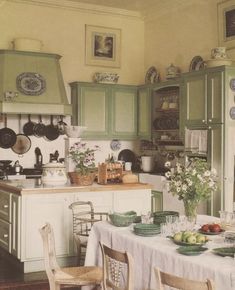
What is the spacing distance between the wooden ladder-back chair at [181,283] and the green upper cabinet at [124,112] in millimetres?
5617

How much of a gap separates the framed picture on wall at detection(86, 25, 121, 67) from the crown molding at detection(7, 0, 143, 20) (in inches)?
10.5

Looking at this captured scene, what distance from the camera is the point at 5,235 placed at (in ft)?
18.7

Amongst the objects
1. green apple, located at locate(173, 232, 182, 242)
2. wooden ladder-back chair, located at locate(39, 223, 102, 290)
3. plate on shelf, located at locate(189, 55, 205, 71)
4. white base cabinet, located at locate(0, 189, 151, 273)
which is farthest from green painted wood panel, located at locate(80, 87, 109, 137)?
green apple, located at locate(173, 232, 182, 242)

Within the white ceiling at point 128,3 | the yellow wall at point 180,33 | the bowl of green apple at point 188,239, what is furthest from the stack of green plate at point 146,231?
the white ceiling at point 128,3

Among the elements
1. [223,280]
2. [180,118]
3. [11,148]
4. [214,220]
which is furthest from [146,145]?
[223,280]

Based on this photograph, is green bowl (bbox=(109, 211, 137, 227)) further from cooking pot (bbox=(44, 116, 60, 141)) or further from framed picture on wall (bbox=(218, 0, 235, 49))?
cooking pot (bbox=(44, 116, 60, 141))

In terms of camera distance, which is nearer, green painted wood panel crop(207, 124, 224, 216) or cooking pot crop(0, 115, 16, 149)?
green painted wood panel crop(207, 124, 224, 216)

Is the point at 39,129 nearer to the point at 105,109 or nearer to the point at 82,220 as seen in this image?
the point at 105,109

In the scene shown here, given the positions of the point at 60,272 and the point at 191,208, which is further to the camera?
the point at 191,208

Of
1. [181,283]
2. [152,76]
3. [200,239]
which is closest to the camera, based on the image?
[181,283]

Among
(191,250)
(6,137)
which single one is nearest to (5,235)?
(6,137)

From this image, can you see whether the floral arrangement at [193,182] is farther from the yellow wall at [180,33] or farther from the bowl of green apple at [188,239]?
the yellow wall at [180,33]

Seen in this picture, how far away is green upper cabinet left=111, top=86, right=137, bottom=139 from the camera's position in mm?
8102

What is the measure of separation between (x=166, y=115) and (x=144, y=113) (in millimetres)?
532
